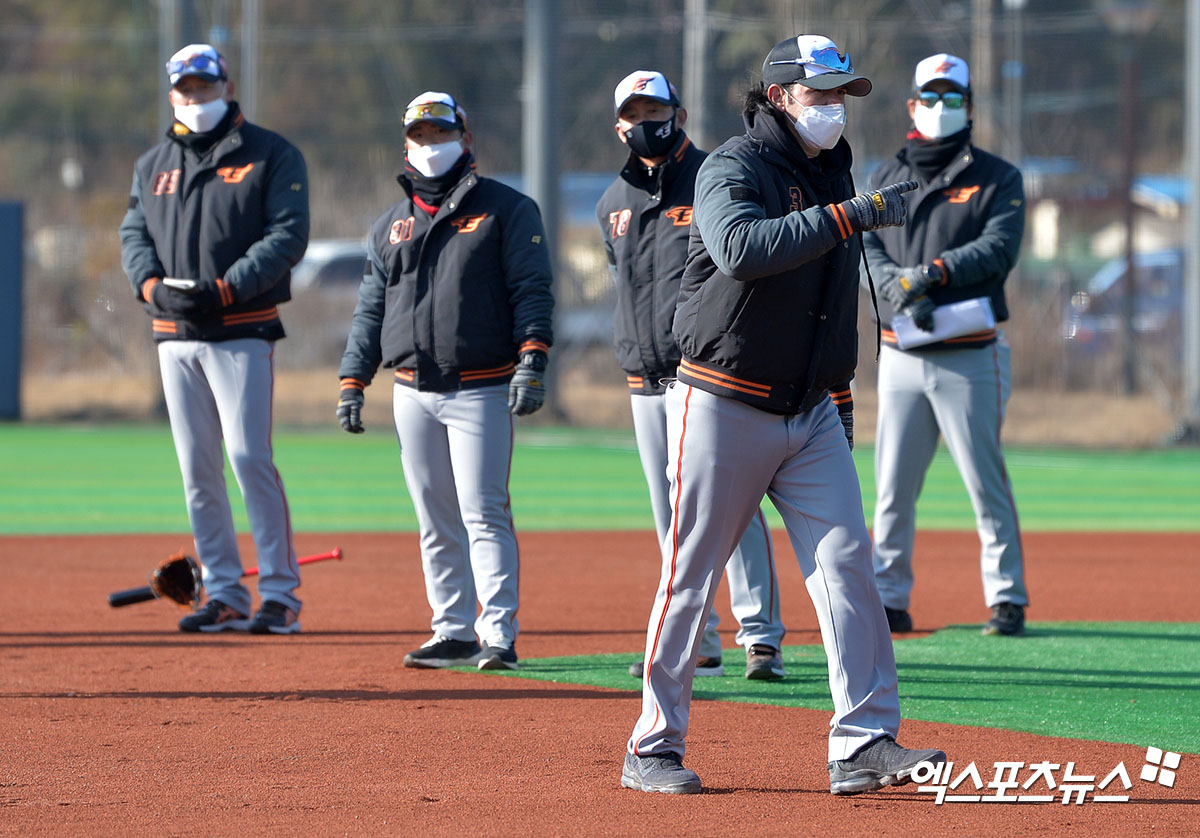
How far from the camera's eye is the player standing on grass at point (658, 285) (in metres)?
6.58

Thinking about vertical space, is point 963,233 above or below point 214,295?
above

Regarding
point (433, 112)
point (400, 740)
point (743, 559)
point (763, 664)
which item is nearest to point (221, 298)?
point (433, 112)

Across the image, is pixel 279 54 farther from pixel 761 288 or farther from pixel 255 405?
pixel 761 288

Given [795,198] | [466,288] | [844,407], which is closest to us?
[795,198]

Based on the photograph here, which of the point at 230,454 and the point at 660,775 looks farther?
the point at 230,454

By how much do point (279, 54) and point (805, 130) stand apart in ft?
90.1

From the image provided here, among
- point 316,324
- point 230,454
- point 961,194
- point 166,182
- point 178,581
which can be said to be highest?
point 166,182

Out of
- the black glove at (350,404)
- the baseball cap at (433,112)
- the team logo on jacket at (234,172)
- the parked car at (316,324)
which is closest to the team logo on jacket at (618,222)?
the baseball cap at (433,112)

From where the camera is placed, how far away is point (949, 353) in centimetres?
777

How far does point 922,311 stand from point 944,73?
3.91ft

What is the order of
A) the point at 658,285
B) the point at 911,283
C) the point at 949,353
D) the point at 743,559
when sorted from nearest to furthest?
the point at 658,285 → the point at 743,559 → the point at 911,283 → the point at 949,353

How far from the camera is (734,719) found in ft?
19.5

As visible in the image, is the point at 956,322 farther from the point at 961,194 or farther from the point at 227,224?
the point at 227,224

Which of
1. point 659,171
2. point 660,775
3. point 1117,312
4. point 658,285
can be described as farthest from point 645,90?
point 1117,312
